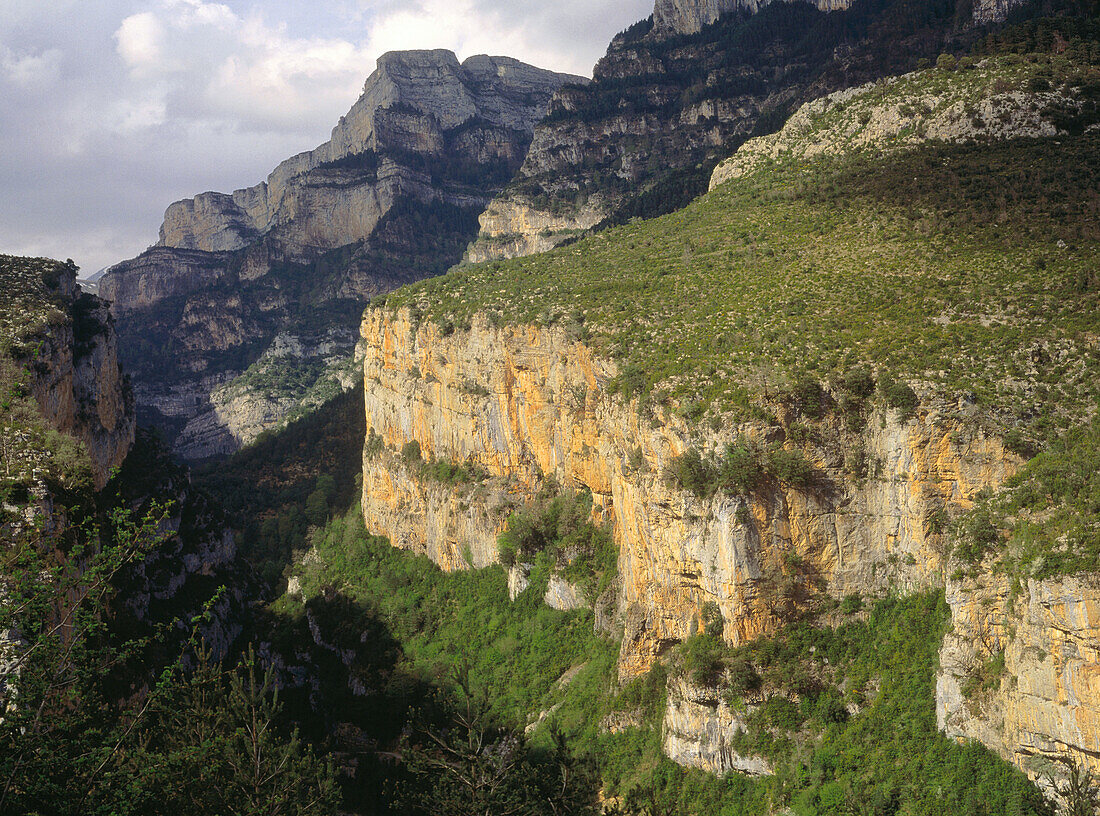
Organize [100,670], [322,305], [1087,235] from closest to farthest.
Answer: [100,670]
[1087,235]
[322,305]

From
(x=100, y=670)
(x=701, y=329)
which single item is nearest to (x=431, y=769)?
(x=100, y=670)

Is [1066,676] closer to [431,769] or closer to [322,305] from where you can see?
[431,769]

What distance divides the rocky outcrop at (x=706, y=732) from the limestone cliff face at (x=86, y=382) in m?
33.5

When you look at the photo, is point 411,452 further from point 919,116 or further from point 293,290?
point 293,290

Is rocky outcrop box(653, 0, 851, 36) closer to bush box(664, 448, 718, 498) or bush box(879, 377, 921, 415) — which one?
bush box(879, 377, 921, 415)

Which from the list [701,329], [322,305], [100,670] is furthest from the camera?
[322,305]

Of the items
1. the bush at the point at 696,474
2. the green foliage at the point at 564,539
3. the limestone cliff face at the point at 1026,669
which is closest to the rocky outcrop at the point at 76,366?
the green foliage at the point at 564,539

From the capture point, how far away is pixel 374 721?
2125 inches

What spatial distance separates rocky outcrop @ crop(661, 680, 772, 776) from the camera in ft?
117

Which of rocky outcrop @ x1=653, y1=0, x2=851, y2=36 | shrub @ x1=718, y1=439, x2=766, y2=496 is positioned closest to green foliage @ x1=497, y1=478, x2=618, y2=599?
shrub @ x1=718, y1=439, x2=766, y2=496

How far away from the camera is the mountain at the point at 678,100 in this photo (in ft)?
343

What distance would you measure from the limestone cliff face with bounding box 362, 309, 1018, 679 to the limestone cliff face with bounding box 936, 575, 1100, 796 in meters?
5.35

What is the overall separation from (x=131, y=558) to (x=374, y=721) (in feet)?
129

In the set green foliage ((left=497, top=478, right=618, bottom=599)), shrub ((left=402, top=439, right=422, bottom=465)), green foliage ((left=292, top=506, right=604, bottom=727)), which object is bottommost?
green foliage ((left=292, top=506, right=604, bottom=727))
